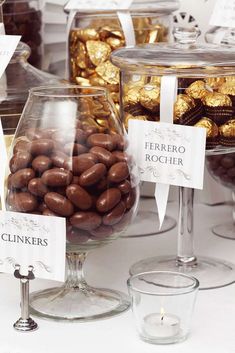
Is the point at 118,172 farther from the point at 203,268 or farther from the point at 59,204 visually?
the point at 203,268

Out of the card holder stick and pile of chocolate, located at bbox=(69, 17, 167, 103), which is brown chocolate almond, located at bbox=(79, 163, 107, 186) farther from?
pile of chocolate, located at bbox=(69, 17, 167, 103)

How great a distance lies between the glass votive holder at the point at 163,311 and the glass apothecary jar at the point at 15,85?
28 centimetres

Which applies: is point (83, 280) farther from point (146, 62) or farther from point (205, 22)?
point (205, 22)

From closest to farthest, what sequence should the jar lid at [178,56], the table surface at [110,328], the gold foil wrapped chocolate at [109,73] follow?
the table surface at [110,328], the jar lid at [178,56], the gold foil wrapped chocolate at [109,73]

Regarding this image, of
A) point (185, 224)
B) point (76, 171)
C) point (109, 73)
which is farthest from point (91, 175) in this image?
point (109, 73)

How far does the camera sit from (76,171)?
866 millimetres

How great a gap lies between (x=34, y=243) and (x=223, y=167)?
414mm

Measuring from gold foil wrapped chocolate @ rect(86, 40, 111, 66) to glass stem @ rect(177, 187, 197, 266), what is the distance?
0.23 metres

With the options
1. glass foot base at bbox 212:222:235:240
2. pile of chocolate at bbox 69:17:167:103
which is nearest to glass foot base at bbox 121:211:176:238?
glass foot base at bbox 212:222:235:240

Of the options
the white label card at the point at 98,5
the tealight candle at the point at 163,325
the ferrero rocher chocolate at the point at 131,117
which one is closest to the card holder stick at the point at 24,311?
the tealight candle at the point at 163,325

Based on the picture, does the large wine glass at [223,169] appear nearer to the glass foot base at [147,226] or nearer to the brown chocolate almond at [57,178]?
the glass foot base at [147,226]

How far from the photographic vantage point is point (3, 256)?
2.91ft

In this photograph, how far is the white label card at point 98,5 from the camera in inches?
47.8

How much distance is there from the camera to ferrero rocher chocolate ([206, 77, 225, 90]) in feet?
3.18
